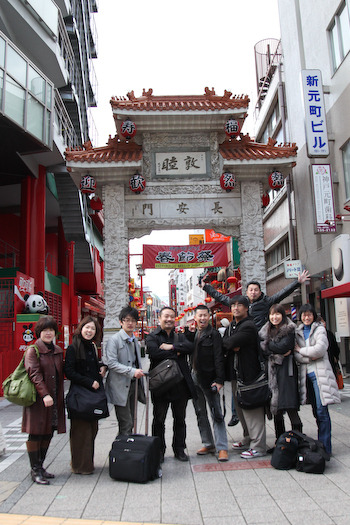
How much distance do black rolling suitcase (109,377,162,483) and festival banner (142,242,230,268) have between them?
26.0 feet

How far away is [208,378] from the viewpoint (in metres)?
5.46

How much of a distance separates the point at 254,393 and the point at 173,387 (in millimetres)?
964

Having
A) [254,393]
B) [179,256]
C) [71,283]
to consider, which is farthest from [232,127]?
[71,283]

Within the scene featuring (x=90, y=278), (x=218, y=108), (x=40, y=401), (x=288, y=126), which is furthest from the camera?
(x=90, y=278)

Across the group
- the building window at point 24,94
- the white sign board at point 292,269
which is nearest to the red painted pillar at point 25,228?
the building window at point 24,94

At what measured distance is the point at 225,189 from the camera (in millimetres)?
12297

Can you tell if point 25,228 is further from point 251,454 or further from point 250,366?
point 251,454

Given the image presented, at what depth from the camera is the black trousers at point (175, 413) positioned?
532 cm

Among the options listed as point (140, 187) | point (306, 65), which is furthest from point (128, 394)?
point (306, 65)

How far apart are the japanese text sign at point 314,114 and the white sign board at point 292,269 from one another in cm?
425

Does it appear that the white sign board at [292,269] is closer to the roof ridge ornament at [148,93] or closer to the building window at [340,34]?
the building window at [340,34]

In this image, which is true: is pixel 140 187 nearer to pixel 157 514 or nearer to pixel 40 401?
pixel 40 401

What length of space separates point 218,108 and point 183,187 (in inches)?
89.8

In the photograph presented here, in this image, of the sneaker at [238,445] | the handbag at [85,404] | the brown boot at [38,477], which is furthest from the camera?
the sneaker at [238,445]
